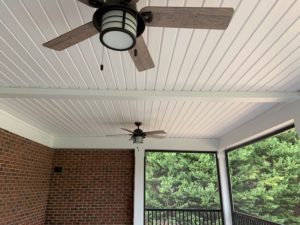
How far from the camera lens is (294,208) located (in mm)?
4344

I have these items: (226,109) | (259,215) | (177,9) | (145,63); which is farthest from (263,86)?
(259,215)

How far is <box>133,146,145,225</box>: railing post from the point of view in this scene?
230 inches

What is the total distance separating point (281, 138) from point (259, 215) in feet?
5.72

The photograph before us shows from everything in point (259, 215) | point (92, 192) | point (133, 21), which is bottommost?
point (259, 215)

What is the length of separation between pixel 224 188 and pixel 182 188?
3.70ft

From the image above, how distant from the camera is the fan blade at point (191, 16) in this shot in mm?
1260

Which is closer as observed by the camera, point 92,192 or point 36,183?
point 36,183

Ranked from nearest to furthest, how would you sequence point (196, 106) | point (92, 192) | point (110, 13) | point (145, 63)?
point (110, 13)
point (145, 63)
point (196, 106)
point (92, 192)

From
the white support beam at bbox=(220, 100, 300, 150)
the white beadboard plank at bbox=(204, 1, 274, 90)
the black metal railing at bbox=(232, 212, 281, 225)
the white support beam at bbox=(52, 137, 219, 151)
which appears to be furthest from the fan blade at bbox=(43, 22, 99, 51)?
the white support beam at bbox=(52, 137, 219, 151)

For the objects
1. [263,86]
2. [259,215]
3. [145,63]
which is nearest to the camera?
[145,63]

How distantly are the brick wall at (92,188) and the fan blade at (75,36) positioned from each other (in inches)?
199

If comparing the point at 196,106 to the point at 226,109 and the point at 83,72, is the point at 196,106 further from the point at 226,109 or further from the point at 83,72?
the point at 83,72

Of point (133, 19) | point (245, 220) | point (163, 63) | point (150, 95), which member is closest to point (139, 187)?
point (245, 220)

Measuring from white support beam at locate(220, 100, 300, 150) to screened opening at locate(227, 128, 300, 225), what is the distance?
34 cm
